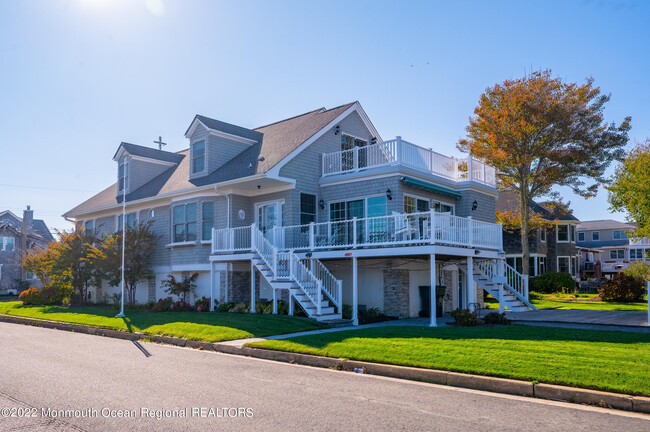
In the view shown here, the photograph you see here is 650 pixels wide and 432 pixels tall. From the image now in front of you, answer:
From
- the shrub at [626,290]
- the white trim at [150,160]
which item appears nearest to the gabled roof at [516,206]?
the shrub at [626,290]

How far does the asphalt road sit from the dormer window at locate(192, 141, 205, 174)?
1387 cm

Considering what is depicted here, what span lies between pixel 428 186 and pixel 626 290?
12.6 meters

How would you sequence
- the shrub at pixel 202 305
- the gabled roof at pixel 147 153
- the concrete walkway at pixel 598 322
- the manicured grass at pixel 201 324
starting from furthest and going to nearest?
the gabled roof at pixel 147 153
the shrub at pixel 202 305
the manicured grass at pixel 201 324
the concrete walkway at pixel 598 322

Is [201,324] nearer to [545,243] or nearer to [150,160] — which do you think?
[150,160]

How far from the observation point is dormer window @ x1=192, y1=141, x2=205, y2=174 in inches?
950

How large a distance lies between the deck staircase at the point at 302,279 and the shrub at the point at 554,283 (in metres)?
22.5

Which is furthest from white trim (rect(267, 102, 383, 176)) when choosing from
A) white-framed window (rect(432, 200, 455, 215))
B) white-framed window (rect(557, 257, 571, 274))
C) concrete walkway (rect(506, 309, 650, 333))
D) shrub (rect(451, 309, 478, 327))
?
white-framed window (rect(557, 257, 571, 274))

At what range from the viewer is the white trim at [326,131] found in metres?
19.8

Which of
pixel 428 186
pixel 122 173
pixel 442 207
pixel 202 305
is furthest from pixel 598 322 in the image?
pixel 122 173

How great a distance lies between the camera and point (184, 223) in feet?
78.4

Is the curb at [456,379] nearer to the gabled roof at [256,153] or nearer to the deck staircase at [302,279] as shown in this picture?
the deck staircase at [302,279]

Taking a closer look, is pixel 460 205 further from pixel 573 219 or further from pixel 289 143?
pixel 573 219

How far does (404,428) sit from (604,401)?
3.14m

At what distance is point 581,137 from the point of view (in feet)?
98.1
